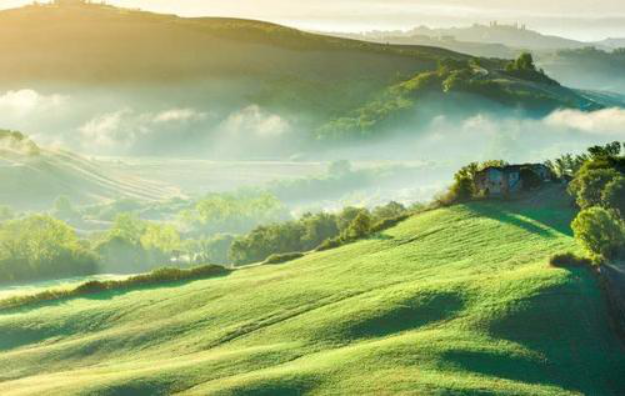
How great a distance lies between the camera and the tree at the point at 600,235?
305ft

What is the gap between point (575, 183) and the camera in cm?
11719

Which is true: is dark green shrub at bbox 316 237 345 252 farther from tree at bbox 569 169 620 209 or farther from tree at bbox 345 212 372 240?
tree at bbox 569 169 620 209

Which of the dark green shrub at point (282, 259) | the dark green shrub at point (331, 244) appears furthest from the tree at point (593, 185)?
the dark green shrub at point (282, 259)

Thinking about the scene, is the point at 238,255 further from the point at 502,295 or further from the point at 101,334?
the point at 502,295

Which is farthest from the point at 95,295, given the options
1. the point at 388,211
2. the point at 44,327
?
the point at 388,211

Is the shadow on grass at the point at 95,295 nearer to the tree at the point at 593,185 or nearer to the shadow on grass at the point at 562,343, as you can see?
the tree at the point at 593,185

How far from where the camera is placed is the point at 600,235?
93.4m

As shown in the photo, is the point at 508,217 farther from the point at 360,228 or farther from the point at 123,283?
the point at 123,283

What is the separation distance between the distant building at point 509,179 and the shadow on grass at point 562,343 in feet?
125

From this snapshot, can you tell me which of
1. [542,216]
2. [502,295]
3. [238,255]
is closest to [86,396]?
[502,295]

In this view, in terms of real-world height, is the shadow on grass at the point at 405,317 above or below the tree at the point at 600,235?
below

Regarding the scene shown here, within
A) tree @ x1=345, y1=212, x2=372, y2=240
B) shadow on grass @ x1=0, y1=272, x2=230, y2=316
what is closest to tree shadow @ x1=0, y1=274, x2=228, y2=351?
shadow on grass @ x1=0, y1=272, x2=230, y2=316

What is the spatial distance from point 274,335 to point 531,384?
25.9 m

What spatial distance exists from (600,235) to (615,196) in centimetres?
1552
